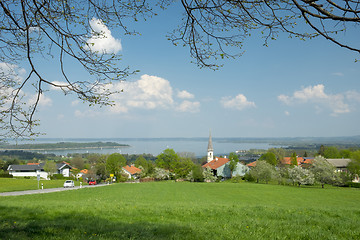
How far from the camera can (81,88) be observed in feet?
14.4

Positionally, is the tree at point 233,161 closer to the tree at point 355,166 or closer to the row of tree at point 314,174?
the row of tree at point 314,174

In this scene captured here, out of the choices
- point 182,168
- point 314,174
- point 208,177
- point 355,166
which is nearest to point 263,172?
point 314,174

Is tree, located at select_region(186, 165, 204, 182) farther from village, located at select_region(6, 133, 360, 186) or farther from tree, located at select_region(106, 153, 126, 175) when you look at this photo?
tree, located at select_region(106, 153, 126, 175)

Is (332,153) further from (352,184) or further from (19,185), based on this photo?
(19,185)

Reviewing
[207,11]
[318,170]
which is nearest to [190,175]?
[318,170]

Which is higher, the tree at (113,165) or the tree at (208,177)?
the tree at (113,165)

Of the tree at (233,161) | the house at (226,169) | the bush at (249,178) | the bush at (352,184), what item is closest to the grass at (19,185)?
the house at (226,169)

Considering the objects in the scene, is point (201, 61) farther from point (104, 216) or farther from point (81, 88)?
point (104, 216)

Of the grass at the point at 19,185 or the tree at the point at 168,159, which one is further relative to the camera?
the tree at the point at 168,159

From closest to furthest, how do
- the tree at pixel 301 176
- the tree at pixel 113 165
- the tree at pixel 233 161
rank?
the tree at pixel 301 176, the tree at pixel 113 165, the tree at pixel 233 161

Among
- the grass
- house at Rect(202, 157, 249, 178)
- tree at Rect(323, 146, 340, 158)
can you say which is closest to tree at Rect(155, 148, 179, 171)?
house at Rect(202, 157, 249, 178)

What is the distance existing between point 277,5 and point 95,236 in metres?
5.11

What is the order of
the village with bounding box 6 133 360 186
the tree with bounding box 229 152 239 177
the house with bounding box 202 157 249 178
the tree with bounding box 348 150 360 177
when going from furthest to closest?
the house with bounding box 202 157 249 178
the tree with bounding box 229 152 239 177
the tree with bounding box 348 150 360 177
the village with bounding box 6 133 360 186

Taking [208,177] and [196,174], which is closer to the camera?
[196,174]
